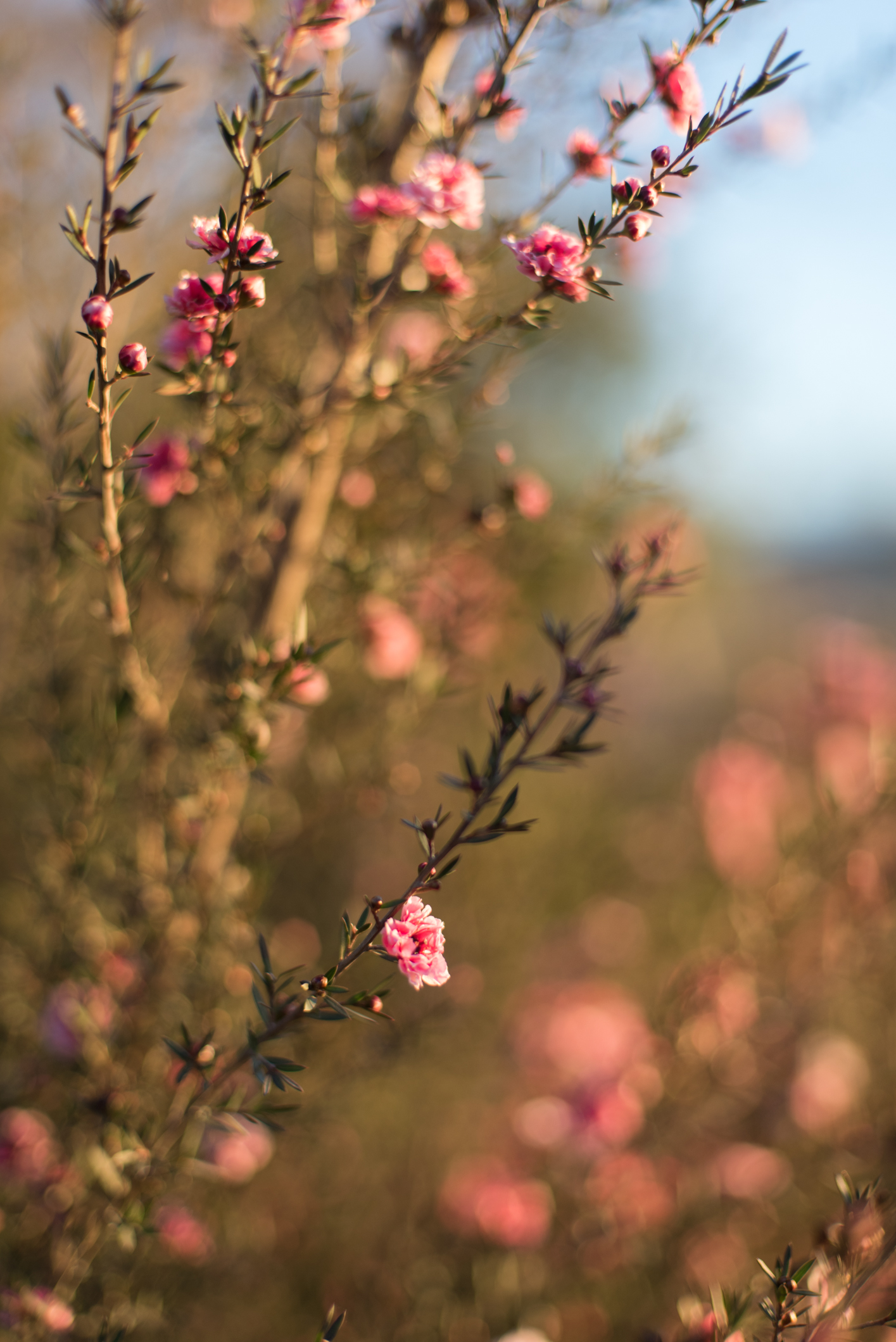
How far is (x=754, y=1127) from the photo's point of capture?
2002mm

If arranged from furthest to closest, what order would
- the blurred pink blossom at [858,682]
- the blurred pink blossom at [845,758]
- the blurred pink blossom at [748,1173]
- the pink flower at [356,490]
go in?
the blurred pink blossom at [858,682], the blurred pink blossom at [845,758], the blurred pink blossom at [748,1173], the pink flower at [356,490]

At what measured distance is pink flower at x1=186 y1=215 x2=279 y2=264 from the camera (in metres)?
0.84

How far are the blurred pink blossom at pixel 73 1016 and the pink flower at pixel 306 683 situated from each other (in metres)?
0.66

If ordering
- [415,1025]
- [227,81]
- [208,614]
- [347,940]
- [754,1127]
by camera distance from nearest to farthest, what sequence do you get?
[347,940]
[208,614]
[415,1025]
[227,81]
[754,1127]

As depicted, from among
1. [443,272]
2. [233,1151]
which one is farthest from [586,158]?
[233,1151]

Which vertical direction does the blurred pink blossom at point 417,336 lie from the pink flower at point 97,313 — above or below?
below

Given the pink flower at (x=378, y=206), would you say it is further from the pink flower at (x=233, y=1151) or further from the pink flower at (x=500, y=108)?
the pink flower at (x=233, y=1151)

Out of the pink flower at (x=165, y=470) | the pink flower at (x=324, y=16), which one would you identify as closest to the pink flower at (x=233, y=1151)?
the pink flower at (x=165, y=470)

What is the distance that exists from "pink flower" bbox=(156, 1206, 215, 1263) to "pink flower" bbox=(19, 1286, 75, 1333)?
0.66 ft

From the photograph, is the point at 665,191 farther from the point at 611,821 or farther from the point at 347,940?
the point at 611,821

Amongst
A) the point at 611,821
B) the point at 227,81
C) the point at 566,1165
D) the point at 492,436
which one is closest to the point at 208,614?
the point at 227,81

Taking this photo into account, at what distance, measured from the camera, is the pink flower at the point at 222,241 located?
0.84 m

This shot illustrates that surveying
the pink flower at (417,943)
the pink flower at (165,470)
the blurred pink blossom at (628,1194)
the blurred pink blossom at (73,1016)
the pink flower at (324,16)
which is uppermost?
the pink flower at (324,16)

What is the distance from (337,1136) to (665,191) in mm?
2274
